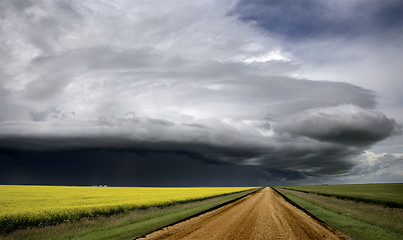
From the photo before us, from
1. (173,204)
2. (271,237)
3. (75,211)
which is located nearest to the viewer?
(271,237)

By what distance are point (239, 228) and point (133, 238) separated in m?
6.21

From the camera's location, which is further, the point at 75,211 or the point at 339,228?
the point at 75,211

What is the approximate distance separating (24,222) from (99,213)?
21.4ft

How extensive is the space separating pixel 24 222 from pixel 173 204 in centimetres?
1948

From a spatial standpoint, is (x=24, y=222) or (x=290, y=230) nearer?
(x=290, y=230)

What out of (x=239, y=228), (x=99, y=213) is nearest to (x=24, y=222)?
(x=99, y=213)

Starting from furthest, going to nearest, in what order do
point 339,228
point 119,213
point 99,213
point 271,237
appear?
point 119,213
point 99,213
point 339,228
point 271,237

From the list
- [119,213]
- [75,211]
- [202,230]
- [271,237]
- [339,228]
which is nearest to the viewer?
[271,237]

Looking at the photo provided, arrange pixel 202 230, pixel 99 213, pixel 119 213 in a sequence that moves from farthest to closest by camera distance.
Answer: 1. pixel 119 213
2. pixel 99 213
3. pixel 202 230

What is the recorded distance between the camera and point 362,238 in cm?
1305

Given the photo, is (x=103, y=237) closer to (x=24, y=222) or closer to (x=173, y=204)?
(x=24, y=222)

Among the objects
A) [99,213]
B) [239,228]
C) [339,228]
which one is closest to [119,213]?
[99,213]

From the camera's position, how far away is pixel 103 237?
13.0 metres

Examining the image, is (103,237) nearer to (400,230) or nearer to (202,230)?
(202,230)
